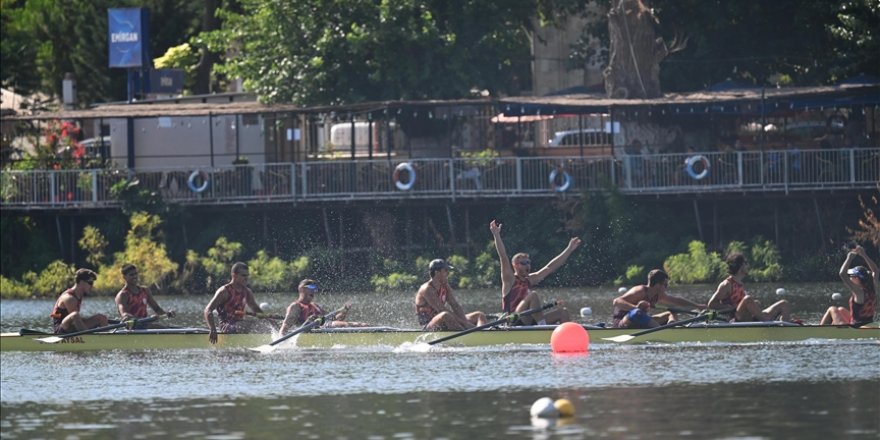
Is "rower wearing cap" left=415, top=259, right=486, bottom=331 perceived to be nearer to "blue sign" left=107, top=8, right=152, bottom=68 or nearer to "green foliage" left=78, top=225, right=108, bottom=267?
"green foliage" left=78, top=225, right=108, bottom=267

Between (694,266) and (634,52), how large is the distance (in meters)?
8.38

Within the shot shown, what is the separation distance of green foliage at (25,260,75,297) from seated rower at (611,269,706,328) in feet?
76.1

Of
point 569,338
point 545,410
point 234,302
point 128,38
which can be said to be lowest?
point 545,410

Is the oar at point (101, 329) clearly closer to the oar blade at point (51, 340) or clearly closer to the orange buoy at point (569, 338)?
the oar blade at point (51, 340)

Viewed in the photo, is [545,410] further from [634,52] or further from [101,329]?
[634,52]

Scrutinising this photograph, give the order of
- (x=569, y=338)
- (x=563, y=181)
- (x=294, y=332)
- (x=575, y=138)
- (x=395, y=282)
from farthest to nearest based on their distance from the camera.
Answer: (x=575, y=138)
(x=563, y=181)
(x=395, y=282)
(x=294, y=332)
(x=569, y=338)

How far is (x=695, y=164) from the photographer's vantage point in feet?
160

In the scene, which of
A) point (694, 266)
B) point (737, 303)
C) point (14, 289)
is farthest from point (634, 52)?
→ point (737, 303)

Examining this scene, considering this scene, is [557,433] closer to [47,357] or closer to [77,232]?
[47,357]

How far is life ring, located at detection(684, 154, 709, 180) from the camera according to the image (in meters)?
48.4

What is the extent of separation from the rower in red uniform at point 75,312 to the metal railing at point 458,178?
60.9ft

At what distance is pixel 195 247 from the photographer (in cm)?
5169

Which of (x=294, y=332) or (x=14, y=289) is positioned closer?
(x=294, y=332)

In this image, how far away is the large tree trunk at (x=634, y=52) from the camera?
53000 millimetres
